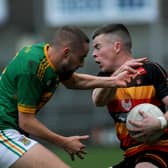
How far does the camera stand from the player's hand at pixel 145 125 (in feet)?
27.5

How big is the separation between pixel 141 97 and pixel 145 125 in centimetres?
50

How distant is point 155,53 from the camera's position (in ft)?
78.7

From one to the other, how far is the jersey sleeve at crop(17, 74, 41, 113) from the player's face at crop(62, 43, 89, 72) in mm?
318

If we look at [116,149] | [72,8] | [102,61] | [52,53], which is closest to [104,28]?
[102,61]

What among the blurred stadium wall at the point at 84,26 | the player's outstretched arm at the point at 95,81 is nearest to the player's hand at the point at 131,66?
the player's outstretched arm at the point at 95,81

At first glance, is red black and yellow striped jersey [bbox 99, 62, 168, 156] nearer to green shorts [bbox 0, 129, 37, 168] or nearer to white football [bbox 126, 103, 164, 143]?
white football [bbox 126, 103, 164, 143]

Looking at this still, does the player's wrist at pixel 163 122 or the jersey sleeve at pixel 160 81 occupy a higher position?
the jersey sleeve at pixel 160 81

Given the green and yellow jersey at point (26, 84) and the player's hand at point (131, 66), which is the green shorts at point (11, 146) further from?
the player's hand at point (131, 66)

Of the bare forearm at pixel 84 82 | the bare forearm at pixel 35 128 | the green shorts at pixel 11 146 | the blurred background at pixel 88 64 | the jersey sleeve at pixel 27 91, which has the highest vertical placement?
the jersey sleeve at pixel 27 91

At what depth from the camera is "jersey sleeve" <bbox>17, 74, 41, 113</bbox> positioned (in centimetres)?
835

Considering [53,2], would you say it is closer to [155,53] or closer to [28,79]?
[155,53]

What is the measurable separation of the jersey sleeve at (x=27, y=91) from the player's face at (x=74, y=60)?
0.32 metres

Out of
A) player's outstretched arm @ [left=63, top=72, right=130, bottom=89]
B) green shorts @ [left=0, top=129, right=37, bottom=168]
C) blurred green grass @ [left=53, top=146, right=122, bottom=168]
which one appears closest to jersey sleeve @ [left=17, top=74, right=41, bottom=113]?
green shorts @ [left=0, top=129, right=37, bottom=168]

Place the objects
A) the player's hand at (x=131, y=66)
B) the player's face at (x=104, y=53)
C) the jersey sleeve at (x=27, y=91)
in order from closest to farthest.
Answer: the jersey sleeve at (x=27, y=91) < the player's hand at (x=131, y=66) < the player's face at (x=104, y=53)
